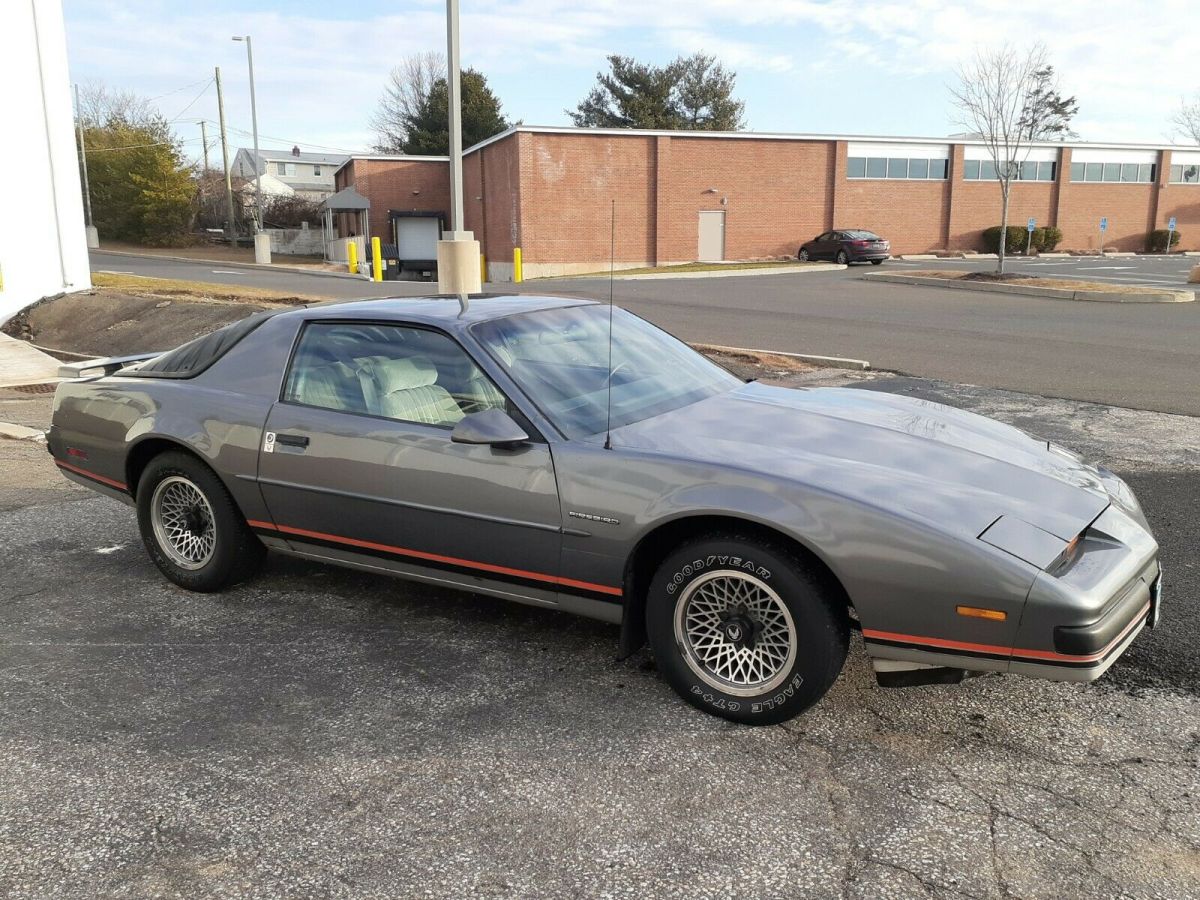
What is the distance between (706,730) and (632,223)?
40.3 meters

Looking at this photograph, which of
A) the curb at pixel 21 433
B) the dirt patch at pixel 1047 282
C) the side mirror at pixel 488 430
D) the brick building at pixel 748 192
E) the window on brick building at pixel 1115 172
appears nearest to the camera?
the side mirror at pixel 488 430

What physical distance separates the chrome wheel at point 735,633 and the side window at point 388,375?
1123mm

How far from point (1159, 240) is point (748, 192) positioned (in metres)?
24.0

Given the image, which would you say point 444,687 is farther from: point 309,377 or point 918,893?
point 918,893

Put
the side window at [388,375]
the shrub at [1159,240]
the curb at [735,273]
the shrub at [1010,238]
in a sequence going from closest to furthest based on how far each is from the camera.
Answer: the side window at [388,375] < the curb at [735,273] < the shrub at [1010,238] < the shrub at [1159,240]

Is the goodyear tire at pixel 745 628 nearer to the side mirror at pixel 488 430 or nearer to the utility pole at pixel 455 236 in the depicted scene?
the side mirror at pixel 488 430

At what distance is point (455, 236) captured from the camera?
37.0ft

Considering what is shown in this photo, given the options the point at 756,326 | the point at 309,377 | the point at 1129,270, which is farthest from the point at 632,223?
the point at 309,377

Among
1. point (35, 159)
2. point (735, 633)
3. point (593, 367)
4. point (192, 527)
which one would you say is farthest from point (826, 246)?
point (735, 633)

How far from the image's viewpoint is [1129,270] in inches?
1367

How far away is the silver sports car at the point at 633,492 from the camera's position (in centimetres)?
304

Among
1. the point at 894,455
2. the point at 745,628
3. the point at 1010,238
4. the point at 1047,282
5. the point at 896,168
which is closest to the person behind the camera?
the point at 745,628

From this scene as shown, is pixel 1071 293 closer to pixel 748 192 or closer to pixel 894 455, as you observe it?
pixel 894 455

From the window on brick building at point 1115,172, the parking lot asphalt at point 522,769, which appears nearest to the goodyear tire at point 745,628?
the parking lot asphalt at point 522,769
